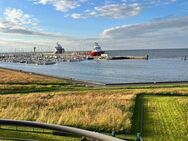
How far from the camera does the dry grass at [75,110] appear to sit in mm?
28750

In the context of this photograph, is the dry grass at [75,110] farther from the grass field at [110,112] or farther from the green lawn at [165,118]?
the green lawn at [165,118]

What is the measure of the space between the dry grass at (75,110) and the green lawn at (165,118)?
1.55 metres

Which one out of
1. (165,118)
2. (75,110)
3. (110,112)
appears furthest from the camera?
(75,110)

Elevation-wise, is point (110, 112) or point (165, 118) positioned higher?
point (110, 112)

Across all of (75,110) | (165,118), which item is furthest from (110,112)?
(165,118)

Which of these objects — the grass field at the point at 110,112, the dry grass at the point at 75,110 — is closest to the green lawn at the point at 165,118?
the grass field at the point at 110,112

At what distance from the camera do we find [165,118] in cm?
3050

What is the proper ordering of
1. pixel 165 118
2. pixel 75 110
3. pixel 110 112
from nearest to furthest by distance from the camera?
pixel 165 118, pixel 110 112, pixel 75 110

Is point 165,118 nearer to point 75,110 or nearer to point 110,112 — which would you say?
point 110,112

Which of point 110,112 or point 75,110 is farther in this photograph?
point 75,110

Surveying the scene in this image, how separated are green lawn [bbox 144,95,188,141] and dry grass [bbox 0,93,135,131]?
1552 millimetres

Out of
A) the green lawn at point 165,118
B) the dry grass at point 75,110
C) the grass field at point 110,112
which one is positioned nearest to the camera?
the green lawn at point 165,118

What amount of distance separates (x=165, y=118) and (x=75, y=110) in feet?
24.0

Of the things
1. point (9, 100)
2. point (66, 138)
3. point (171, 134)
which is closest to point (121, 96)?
point (9, 100)
